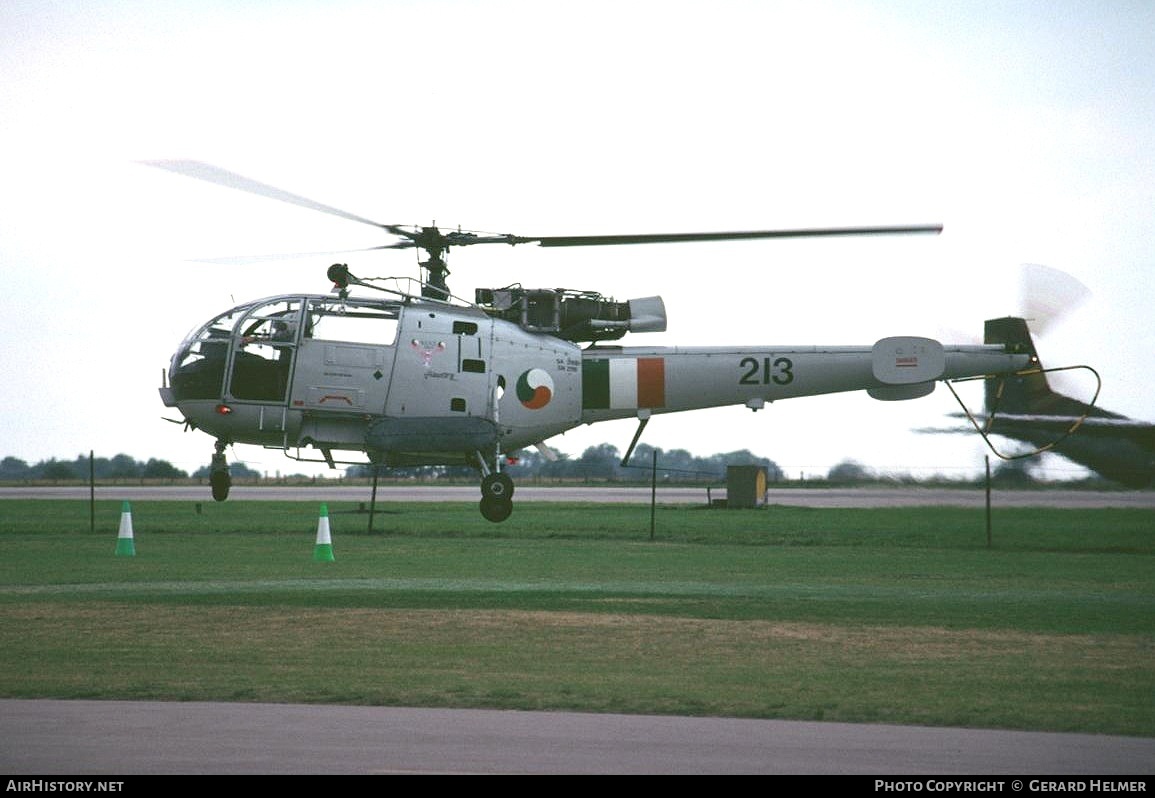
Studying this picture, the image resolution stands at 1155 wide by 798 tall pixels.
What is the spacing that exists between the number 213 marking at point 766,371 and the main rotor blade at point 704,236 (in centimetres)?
321

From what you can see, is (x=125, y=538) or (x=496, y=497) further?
(x=125, y=538)

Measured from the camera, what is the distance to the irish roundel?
72.6ft

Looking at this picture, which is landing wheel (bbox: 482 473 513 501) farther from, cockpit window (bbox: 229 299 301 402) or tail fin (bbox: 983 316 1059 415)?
tail fin (bbox: 983 316 1059 415)

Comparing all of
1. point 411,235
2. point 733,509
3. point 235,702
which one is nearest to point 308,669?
point 235,702

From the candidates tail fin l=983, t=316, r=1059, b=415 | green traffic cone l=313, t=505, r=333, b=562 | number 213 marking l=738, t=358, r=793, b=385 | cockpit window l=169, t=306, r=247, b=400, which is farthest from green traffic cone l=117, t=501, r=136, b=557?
tail fin l=983, t=316, r=1059, b=415

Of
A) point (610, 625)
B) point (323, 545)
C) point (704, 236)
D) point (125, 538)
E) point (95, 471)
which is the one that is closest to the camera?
point (610, 625)

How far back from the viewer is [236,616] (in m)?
17.2

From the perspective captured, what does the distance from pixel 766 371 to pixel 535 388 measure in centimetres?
368

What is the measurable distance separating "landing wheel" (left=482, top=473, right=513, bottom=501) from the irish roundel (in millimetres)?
1214

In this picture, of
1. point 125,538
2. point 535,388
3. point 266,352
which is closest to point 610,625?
point 535,388

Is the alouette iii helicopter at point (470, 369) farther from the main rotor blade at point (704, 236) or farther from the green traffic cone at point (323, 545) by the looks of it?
the green traffic cone at point (323, 545)

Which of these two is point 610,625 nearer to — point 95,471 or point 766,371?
point 766,371

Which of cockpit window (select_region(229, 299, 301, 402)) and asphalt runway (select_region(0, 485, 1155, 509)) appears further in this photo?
asphalt runway (select_region(0, 485, 1155, 509))

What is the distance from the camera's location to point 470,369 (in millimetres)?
21812
